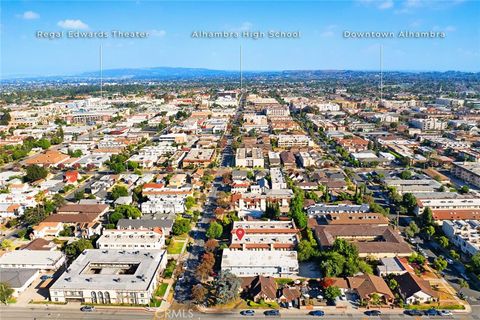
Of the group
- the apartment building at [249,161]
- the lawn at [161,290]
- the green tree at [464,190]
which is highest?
the apartment building at [249,161]

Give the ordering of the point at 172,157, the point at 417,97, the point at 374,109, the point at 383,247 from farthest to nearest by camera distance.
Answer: the point at 417,97 → the point at 374,109 → the point at 172,157 → the point at 383,247

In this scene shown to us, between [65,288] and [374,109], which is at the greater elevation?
[374,109]

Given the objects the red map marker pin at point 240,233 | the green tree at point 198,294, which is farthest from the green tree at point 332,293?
the red map marker pin at point 240,233

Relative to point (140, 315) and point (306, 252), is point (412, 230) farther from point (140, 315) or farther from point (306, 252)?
point (140, 315)

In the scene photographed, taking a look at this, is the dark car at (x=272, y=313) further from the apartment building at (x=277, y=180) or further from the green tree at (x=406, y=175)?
the green tree at (x=406, y=175)

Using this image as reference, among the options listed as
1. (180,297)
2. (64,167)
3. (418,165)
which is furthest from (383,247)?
(64,167)

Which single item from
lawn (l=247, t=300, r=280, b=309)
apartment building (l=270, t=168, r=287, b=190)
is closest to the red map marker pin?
lawn (l=247, t=300, r=280, b=309)

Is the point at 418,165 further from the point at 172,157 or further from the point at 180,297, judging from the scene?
the point at 180,297
